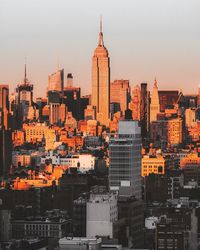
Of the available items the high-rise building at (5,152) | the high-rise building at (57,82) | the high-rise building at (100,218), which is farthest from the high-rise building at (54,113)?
the high-rise building at (100,218)

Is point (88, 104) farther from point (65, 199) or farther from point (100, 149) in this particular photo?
point (65, 199)

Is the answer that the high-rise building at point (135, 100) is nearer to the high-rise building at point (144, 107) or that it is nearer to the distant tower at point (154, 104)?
the high-rise building at point (144, 107)

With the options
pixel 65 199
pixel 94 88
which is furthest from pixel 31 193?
pixel 94 88

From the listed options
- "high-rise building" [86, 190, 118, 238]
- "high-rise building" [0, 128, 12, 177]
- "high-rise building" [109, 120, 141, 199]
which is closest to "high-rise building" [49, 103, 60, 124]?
"high-rise building" [0, 128, 12, 177]

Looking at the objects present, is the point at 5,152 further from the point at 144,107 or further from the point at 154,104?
the point at 154,104

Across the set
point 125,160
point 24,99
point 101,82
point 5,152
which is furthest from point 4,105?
point 125,160
